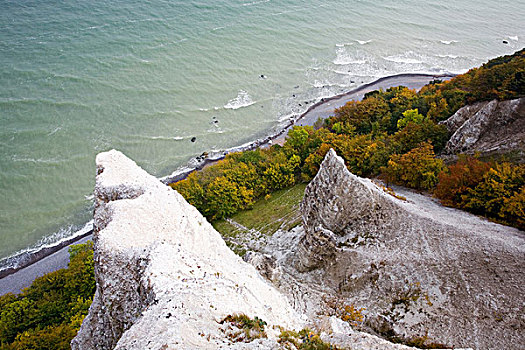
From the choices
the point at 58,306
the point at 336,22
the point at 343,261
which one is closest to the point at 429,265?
the point at 343,261

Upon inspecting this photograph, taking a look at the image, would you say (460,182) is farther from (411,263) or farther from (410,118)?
(410,118)

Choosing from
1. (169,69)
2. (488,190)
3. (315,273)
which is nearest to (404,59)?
(169,69)

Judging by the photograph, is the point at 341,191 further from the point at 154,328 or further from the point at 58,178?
the point at 58,178

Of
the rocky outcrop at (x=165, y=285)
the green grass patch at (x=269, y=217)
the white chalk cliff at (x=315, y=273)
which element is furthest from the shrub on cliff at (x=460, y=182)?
the rocky outcrop at (x=165, y=285)

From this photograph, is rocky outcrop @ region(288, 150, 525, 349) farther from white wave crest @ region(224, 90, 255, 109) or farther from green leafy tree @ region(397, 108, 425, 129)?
white wave crest @ region(224, 90, 255, 109)

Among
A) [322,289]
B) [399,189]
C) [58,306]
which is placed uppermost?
[399,189]

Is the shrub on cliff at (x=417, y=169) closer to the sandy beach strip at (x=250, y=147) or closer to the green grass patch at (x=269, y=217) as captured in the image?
the green grass patch at (x=269, y=217)
